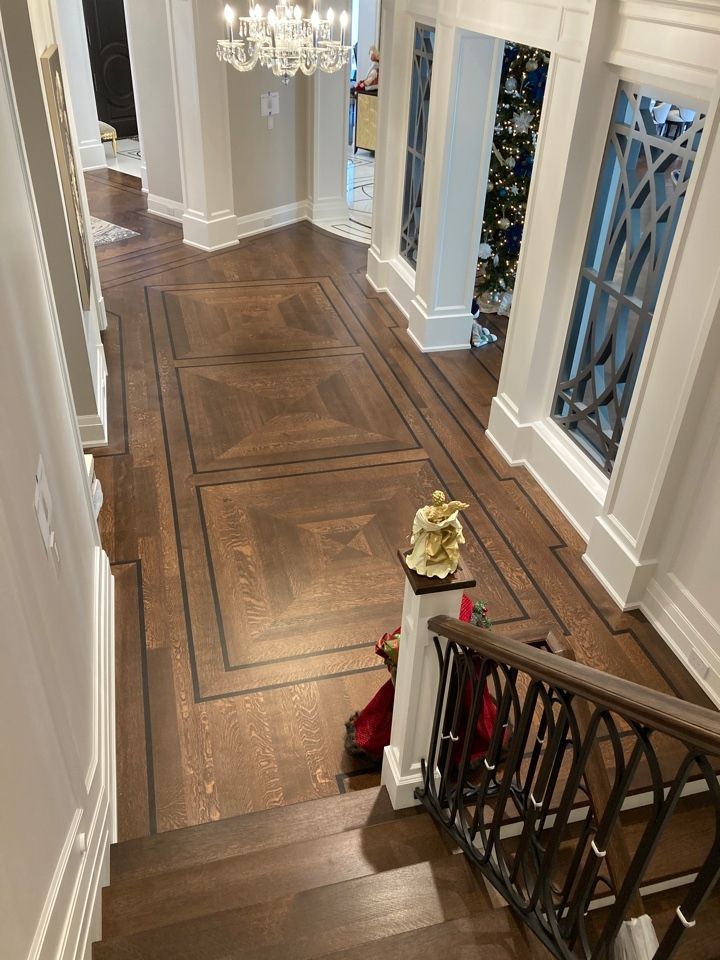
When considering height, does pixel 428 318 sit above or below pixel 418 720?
below

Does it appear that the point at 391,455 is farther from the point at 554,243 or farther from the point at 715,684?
the point at 715,684

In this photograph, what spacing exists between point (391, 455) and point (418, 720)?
262cm

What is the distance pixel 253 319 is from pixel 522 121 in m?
2.58

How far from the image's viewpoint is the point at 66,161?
15.0 ft

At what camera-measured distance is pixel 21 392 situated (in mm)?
2088

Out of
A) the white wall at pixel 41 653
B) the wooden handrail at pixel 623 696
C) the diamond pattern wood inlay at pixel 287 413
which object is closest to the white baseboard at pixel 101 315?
the diamond pattern wood inlay at pixel 287 413

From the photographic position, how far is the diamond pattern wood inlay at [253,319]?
6.10 meters

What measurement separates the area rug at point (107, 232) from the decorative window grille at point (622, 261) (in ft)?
→ 17.8

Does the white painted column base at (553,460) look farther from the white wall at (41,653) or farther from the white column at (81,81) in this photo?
the white column at (81,81)

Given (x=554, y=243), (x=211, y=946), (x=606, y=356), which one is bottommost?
(x=211, y=946)

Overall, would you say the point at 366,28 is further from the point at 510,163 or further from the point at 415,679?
the point at 415,679

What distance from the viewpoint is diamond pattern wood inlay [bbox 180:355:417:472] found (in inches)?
192

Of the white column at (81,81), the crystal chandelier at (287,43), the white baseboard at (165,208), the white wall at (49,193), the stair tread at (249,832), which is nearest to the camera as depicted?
the stair tread at (249,832)

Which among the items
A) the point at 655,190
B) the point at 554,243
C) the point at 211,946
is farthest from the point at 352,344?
the point at 211,946
